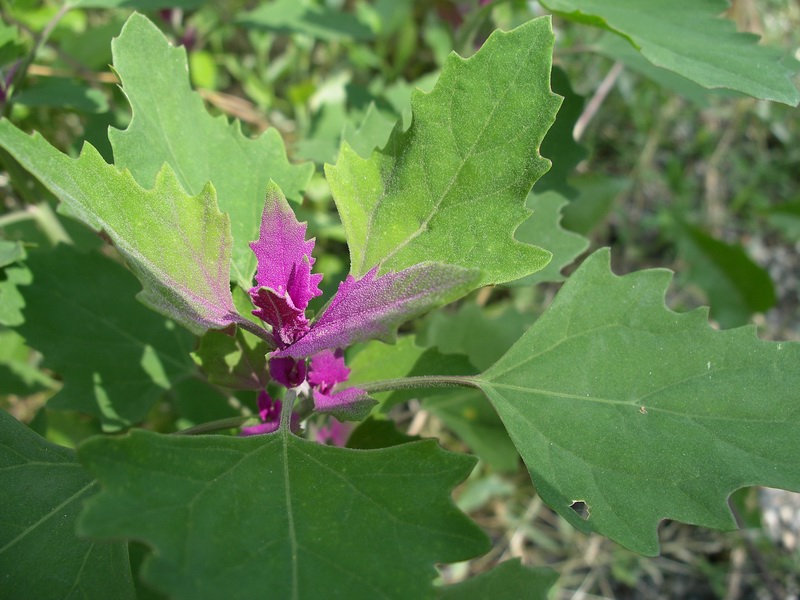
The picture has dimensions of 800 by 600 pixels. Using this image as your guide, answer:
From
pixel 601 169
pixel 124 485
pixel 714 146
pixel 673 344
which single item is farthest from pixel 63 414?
pixel 714 146

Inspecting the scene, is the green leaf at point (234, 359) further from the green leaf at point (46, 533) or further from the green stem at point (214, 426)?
the green leaf at point (46, 533)

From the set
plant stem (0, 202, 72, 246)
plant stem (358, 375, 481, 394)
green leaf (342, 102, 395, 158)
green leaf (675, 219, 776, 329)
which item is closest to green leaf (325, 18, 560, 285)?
plant stem (358, 375, 481, 394)

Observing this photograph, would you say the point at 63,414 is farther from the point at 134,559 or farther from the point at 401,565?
the point at 401,565

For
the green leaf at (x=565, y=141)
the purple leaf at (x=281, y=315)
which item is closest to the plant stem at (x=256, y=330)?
the purple leaf at (x=281, y=315)

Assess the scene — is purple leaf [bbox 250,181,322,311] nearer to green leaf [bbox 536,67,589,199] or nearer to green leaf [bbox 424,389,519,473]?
green leaf [bbox 536,67,589,199]

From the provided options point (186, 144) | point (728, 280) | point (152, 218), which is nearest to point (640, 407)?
point (152, 218)

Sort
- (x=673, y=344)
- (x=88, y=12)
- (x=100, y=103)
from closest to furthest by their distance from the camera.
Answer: (x=673, y=344) < (x=100, y=103) < (x=88, y=12)
